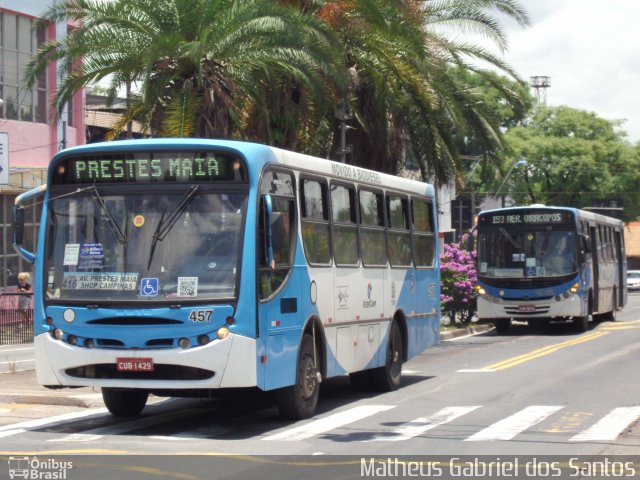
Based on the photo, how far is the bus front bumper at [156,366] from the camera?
12.0 metres

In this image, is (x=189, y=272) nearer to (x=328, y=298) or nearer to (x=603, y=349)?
(x=328, y=298)

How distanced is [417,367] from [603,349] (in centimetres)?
551

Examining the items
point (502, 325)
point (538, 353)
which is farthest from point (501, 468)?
point (502, 325)

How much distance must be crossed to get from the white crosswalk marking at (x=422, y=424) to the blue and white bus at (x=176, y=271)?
1.26m

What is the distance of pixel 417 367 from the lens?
21.6 m

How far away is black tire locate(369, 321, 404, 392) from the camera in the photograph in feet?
55.4

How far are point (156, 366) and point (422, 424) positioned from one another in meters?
3.09

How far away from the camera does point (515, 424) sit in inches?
517

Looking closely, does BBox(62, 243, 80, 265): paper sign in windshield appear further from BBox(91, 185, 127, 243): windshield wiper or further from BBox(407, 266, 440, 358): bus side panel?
BBox(407, 266, 440, 358): bus side panel

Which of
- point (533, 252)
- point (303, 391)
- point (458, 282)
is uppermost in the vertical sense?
point (533, 252)

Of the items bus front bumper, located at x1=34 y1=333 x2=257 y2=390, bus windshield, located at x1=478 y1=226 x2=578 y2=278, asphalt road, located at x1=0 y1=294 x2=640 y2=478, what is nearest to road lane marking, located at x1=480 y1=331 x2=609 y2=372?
asphalt road, located at x1=0 y1=294 x2=640 y2=478

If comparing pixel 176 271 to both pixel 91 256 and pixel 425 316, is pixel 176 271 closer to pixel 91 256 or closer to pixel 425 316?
pixel 91 256

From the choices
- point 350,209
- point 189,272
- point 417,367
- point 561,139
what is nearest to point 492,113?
point 417,367

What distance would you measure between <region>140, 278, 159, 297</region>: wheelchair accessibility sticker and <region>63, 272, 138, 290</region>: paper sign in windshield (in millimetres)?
101
